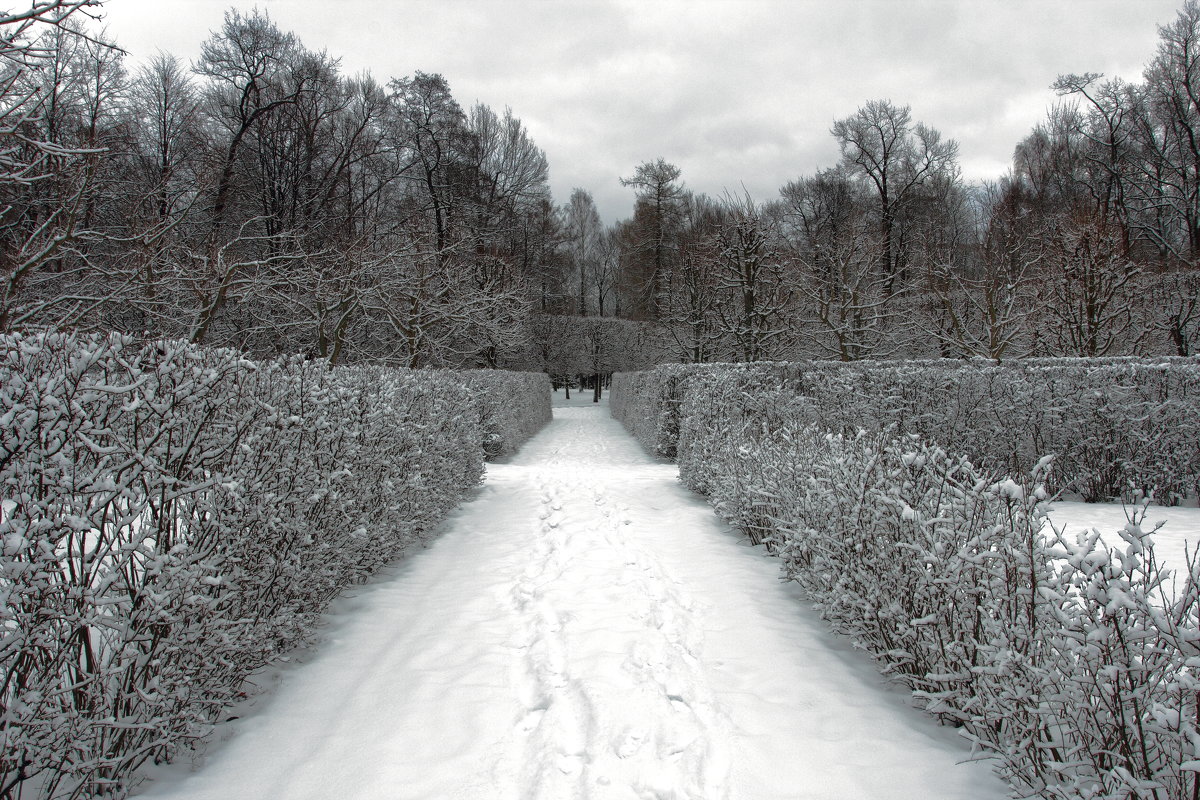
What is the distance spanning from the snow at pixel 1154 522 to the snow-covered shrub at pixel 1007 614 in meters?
2.76

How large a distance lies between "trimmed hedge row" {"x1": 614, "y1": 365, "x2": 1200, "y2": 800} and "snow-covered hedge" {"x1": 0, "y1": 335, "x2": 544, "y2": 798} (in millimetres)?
2972

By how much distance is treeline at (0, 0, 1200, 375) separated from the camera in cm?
941

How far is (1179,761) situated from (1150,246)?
28.0 meters

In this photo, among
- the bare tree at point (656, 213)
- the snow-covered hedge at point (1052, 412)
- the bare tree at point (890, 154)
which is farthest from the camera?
the bare tree at point (656, 213)

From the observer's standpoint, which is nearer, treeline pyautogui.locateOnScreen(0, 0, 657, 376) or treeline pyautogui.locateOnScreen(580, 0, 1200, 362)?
treeline pyautogui.locateOnScreen(0, 0, 657, 376)

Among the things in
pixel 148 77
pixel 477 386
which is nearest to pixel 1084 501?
pixel 477 386

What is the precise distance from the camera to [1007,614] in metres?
2.28

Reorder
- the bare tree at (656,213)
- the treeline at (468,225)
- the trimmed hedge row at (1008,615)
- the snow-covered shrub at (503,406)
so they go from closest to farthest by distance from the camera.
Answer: the trimmed hedge row at (1008,615) → the treeline at (468,225) → the snow-covered shrub at (503,406) → the bare tree at (656,213)

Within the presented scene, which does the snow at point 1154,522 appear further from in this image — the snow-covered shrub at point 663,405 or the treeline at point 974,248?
the treeline at point 974,248

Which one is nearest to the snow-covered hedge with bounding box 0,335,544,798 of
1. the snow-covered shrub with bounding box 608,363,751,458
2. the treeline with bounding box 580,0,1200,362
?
the snow-covered shrub with bounding box 608,363,751,458

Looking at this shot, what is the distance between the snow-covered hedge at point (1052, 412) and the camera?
6605 millimetres

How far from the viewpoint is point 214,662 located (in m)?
2.52

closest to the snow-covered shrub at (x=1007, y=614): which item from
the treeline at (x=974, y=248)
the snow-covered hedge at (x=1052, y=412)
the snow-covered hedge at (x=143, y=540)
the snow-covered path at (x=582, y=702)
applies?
the snow-covered path at (x=582, y=702)

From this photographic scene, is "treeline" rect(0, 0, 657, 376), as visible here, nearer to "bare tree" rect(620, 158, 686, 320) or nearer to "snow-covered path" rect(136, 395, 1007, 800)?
"snow-covered path" rect(136, 395, 1007, 800)
